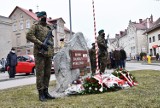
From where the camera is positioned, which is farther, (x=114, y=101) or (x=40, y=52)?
(x=40, y=52)

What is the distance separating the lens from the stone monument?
368 inches

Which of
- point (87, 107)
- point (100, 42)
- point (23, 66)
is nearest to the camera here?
point (87, 107)

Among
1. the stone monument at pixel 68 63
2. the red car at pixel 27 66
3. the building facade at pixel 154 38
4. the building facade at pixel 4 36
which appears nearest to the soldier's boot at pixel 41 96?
the stone monument at pixel 68 63

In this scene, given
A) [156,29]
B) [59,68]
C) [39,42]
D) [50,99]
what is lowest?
[50,99]

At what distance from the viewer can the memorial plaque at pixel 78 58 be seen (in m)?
9.72

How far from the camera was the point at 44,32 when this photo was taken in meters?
7.46

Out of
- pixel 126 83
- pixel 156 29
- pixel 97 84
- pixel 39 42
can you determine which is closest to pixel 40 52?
pixel 39 42

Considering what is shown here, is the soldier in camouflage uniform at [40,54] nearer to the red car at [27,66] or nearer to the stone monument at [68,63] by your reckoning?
the stone monument at [68,63]

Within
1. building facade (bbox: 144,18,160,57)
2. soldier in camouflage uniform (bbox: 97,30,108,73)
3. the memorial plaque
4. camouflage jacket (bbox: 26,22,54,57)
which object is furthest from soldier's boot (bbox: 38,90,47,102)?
building facade (bbox: 144,18,160,57)

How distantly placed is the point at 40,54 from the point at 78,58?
112 inches

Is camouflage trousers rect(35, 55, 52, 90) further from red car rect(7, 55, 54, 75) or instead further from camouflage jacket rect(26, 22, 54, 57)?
red car rect(7, 55, 54, 75)

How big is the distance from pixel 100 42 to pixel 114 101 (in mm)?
5576

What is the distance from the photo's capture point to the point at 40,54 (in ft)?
23.8

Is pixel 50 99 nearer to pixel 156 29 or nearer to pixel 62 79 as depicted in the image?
pixel 62 79
